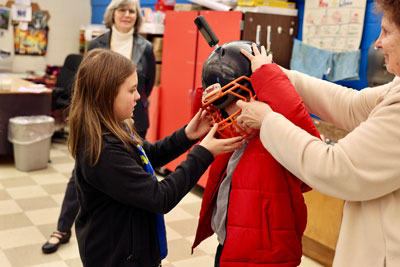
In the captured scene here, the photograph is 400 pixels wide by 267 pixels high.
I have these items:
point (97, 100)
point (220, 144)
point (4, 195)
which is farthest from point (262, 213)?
point (4, 195)

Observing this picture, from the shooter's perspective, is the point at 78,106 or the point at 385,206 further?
the point at 78,106

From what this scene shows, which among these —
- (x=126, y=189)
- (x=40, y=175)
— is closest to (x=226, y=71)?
(x=126, y=189)

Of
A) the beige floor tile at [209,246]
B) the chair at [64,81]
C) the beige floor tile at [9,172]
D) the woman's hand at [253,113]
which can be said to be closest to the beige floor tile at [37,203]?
the beige floor tile at [9,172]

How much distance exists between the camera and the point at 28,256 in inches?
121

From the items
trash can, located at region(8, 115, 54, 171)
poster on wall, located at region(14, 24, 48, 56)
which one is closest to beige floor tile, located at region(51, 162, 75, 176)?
trash can, located at region(8, 115, 54, 171)

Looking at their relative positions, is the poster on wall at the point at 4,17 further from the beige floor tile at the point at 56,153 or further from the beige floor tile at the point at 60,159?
the beige floor tile at the point at 60,159

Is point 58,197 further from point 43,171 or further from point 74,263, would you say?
point 74,263

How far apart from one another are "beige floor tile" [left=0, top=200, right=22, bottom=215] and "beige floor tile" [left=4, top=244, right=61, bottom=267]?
663 millimetres

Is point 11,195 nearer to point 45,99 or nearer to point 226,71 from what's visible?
point 45,99

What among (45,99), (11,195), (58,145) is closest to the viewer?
(11,195)

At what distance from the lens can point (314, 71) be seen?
11.8ft

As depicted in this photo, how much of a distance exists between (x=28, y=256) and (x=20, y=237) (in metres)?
0.30

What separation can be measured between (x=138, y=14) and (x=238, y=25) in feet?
2.63

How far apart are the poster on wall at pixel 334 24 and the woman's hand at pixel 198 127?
212cm
